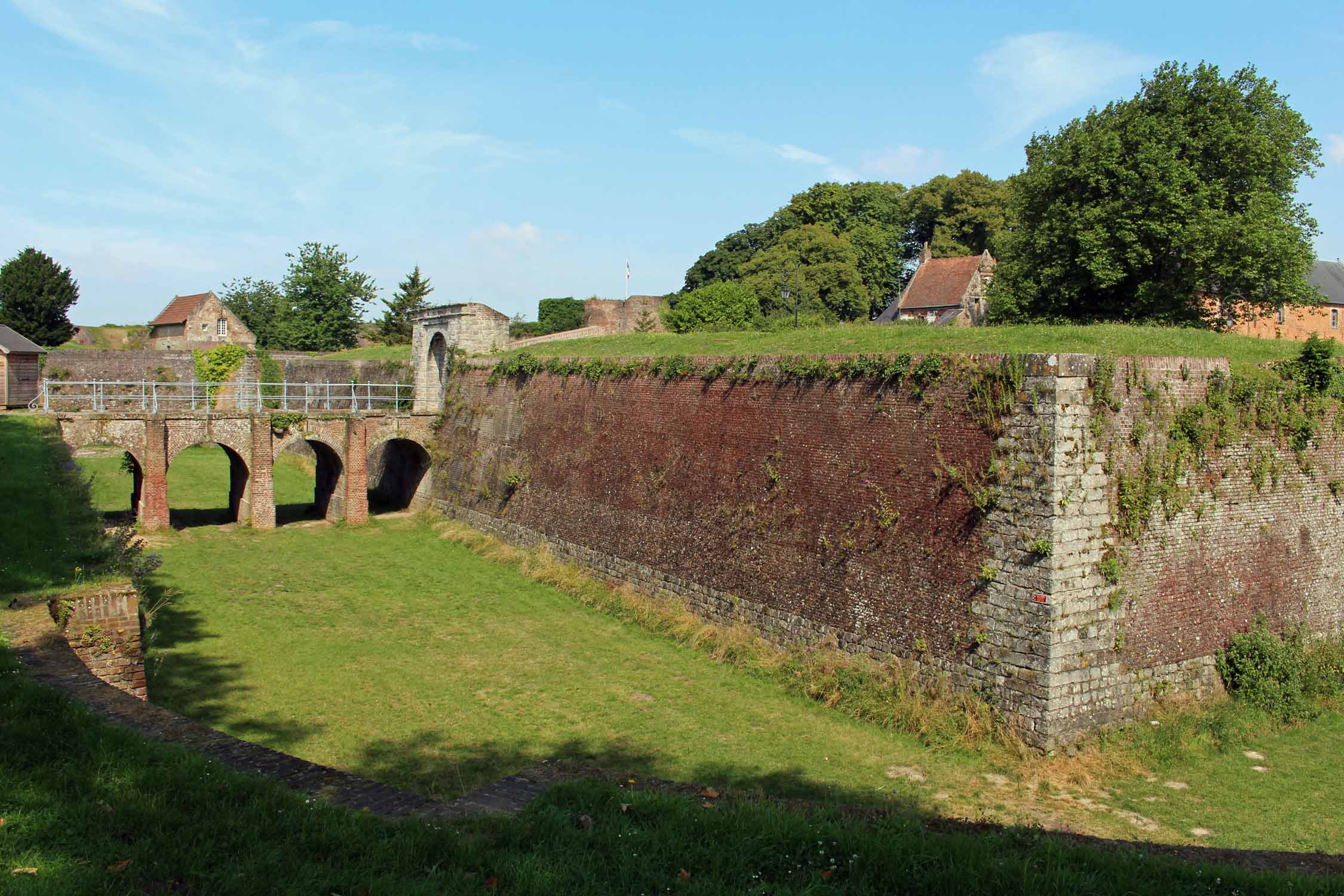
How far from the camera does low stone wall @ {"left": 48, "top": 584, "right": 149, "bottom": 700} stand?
8.40 metres

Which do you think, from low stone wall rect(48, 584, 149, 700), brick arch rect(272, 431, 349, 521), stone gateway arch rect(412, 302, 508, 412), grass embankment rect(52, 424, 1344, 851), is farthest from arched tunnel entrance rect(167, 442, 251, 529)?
low stone wall rect(48, 584, 149, 700)

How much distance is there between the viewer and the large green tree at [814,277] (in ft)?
146

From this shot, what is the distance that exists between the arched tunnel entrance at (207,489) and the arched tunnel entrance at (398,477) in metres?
3.41

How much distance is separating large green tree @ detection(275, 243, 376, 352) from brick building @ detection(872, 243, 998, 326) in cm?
3167

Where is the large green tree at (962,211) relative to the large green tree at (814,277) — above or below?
above

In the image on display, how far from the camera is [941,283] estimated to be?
4678 centimetres

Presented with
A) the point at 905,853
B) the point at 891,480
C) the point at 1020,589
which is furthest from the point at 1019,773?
the point at 905,853

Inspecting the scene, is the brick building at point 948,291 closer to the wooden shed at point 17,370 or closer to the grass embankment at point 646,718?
the grass embankment at point 646,718

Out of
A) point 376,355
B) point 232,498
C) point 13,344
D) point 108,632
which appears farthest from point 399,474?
point 108,632

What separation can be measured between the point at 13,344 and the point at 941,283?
3913cm

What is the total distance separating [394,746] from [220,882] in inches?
242

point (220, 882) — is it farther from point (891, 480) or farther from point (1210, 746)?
point (1210, 746)

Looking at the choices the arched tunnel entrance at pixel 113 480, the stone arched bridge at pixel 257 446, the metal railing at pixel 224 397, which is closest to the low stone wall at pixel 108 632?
the arched tunnel entrance at pixel 113 480

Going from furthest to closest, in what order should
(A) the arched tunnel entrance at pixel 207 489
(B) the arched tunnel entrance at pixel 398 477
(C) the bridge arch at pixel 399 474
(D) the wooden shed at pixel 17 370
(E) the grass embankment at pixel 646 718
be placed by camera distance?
1. (D) the wooden shed at pixel 17 370
2. (B) the arched tunnel entrance at pixel 398 477
3. (C) the bridge arch at pixel 399 474
4. (A) the arched tunnel entrance at pixel 207 489
5. (E) the grass embankment at pixel 646 718
